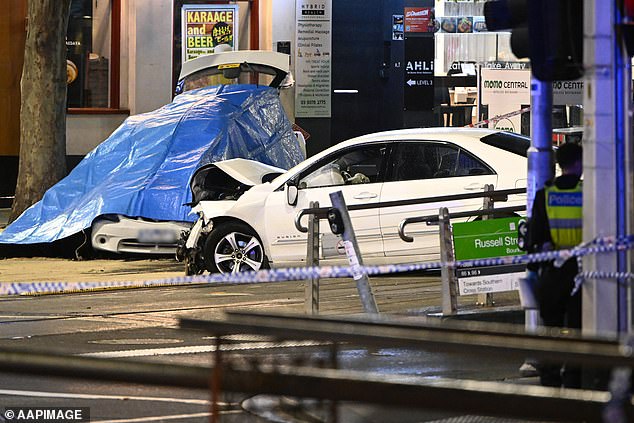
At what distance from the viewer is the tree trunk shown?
64.5ft

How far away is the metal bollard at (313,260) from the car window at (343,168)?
117 inches

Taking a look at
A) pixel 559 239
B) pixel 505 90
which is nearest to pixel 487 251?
pixel 559 239

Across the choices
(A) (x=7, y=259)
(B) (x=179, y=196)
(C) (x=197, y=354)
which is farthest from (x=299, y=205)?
(A) (x=7, y=259)

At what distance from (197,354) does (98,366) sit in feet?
20.0

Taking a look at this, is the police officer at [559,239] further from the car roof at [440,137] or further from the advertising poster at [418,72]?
the advertising poster at [418,72]

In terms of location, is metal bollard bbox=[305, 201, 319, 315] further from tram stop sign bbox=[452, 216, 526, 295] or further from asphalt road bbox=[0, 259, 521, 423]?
tram stop sign bbox=[452, 216, 526, 295]

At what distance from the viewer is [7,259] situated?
56.7 feet

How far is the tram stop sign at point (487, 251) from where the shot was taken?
9984 mm

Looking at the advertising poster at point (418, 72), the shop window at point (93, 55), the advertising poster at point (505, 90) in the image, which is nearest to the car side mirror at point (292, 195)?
the advertising poster at point (505, 90)

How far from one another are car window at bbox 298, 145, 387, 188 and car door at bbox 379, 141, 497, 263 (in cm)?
31

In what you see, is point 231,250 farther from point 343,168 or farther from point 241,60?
point 241,60

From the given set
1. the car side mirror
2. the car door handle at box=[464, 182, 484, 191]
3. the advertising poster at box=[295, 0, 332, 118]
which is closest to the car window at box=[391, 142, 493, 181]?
the car door handle at box=[464, 182, 484, 191]

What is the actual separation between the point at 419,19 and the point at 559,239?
19.9 metres

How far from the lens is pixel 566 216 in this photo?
24.2 feet
